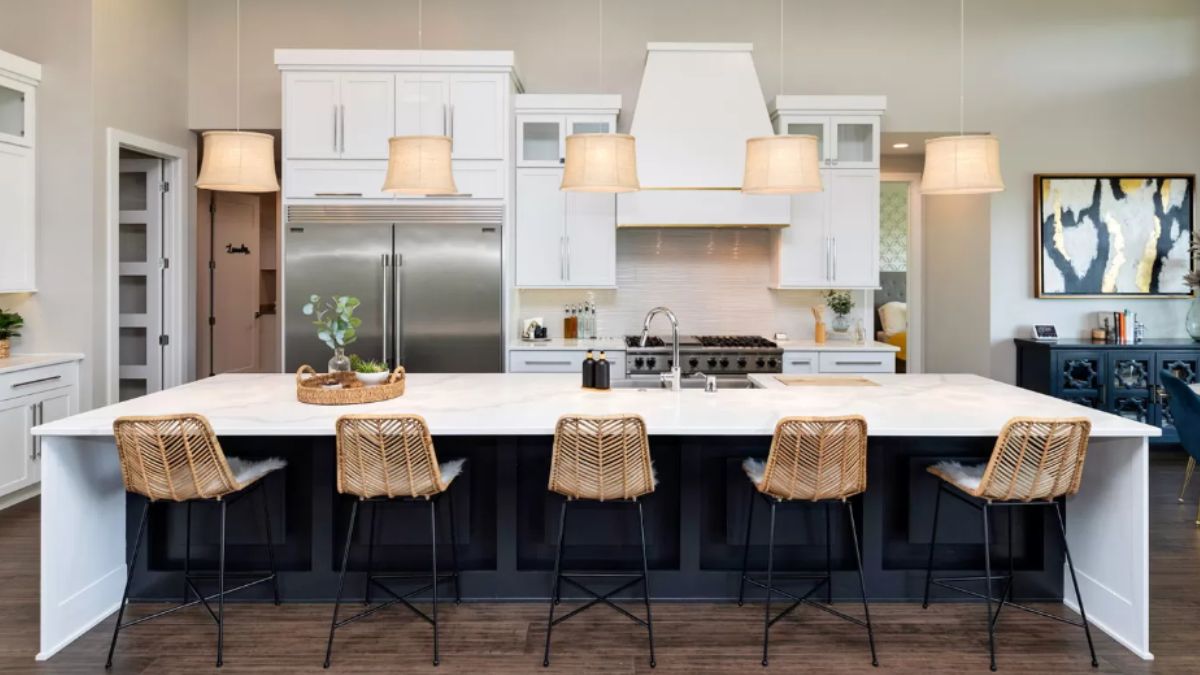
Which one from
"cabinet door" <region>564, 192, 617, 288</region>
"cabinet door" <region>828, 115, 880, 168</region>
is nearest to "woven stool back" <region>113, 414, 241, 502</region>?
"cabinet door" <region>564, 192, 617, 288</region>

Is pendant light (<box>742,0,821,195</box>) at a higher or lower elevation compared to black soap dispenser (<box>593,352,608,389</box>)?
→ higher

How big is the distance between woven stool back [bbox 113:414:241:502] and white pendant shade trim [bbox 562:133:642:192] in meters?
1.79

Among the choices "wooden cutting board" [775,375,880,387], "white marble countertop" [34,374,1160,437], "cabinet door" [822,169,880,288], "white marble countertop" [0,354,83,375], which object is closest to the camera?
"white marble countertop" [34,374,1160,437]

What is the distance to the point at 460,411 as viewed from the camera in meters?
3.15

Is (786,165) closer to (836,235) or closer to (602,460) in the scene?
(602,460)

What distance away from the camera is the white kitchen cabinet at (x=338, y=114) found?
542cm

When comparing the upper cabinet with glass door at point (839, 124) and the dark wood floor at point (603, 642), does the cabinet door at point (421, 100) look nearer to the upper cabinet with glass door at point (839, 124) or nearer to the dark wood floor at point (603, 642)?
the upper cabinet with glass door at point (839, 124)

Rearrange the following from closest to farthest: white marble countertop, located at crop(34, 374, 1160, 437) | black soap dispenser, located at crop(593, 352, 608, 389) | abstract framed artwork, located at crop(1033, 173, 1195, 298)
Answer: white marble countertop, located at crop(34, 374, 1160, 437) → black soap dispenser, located at crop(593, 352, 608, 389) → abstract framed artwork, located at crop(1033, 173, 1195, 298)

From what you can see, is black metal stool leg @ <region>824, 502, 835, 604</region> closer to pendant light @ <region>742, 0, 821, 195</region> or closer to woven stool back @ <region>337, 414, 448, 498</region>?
pendant light @ <region>742, 0, 821, 195</region>

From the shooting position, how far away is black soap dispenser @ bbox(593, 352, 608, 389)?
370 cm

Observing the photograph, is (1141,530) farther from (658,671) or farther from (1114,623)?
(658,671)

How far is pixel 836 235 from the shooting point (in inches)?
229

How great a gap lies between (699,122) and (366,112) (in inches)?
90.3

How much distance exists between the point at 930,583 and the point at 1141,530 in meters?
0.81
